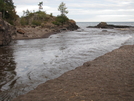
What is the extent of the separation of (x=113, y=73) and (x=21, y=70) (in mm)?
5139

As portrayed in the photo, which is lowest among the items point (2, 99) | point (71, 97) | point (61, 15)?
point (2, 99)

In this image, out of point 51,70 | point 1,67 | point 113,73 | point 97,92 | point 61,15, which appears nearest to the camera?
point 97,92

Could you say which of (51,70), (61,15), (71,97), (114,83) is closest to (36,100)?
(71,97)

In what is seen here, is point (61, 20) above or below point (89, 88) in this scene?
above

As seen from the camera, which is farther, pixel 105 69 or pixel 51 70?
pixel 51 70

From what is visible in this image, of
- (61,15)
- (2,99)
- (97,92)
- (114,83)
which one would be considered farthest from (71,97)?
(61,15)

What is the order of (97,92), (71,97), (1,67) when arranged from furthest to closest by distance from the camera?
(1,67)
(97,92)
(71,97)

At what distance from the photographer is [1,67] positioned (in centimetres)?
876

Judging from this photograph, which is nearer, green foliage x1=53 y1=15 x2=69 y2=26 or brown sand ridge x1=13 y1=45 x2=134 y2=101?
brown sand ridge x1=13 y1=45 x2=134 y2=101

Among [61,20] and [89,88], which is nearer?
[89,88]

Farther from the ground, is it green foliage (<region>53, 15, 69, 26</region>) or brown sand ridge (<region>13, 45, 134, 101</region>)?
green foliage (<region>53, 15, 69, 26</region>)

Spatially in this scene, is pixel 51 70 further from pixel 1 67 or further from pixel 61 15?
pixel 61 15

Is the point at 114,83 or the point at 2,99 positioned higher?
the point at 114,83

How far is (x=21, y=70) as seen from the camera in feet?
27.2
